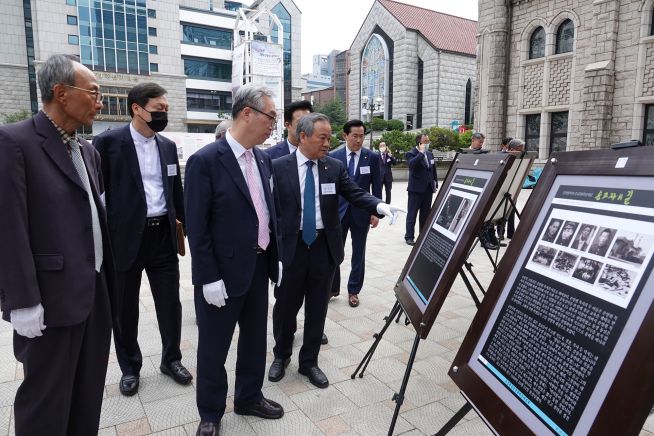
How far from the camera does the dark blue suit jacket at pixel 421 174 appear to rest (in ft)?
27.3

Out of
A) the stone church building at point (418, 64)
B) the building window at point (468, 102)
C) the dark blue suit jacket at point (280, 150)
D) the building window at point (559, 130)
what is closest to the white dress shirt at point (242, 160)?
the dark blue suit jacket at point (280, 150)

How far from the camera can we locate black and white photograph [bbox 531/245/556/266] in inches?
65.2

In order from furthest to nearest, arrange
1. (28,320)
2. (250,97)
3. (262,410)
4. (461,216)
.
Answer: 1. (262,410)
2. (250,97)
3. (461,216)
4. (28,320)

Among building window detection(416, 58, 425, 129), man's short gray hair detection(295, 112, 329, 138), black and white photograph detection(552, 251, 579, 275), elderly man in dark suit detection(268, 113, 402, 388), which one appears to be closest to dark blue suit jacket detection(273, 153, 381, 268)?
elderly man in dark suit detection(268, 113, 402, 388)

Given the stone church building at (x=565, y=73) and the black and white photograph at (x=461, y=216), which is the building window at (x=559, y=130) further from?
the black and white photograph at (x=461, y=216)

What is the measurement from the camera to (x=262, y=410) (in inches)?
111

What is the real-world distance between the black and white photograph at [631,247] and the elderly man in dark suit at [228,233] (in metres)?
1.75

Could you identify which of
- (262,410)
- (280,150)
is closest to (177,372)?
(262,410)

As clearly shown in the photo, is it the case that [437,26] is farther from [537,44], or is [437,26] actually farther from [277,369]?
[277,369]

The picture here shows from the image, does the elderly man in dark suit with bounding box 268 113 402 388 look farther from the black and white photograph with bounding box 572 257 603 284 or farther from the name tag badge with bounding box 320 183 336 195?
the black and white photograph with bounding box 572 257 603 284

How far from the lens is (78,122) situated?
6.92 ft

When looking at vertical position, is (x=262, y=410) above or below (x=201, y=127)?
below

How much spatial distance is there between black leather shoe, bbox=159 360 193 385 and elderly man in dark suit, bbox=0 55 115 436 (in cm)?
114

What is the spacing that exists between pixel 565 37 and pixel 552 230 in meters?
19.2
